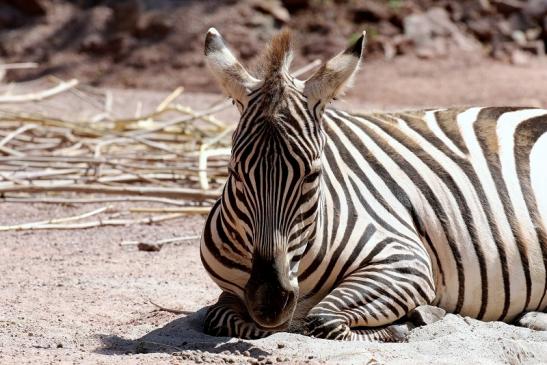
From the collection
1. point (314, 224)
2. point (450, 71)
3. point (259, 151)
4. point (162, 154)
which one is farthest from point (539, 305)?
point (450, 71)

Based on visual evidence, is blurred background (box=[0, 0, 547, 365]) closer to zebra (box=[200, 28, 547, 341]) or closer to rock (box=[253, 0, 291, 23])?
rock (box=[253, 0, 291, 23])

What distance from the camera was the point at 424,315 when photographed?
15.0ft

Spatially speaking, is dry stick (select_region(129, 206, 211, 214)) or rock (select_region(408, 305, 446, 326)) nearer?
rock (select_region(408, 305, 446, 326))

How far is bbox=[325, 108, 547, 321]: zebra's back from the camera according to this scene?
484 cm

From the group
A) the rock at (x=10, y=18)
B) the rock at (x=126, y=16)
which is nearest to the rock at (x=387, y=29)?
the rock at (x=126, y=16)

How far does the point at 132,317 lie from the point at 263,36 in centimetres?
1121

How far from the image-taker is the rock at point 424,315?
15.0 ft

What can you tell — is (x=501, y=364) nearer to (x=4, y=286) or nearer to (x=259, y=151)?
(x=259, y=151)

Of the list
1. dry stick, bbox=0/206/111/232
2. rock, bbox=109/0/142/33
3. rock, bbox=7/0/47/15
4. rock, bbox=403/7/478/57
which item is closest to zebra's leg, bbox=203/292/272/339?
dry stick, bbox=0/206/111/232

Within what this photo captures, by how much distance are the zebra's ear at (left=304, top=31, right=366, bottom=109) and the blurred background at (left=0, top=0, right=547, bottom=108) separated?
33.8 ft

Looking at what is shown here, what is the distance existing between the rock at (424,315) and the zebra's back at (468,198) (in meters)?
0.19

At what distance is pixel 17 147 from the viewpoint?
29.9ft

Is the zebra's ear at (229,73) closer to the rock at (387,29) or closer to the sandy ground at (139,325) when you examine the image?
the sandy ground at (139,325)

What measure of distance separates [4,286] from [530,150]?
286cm
